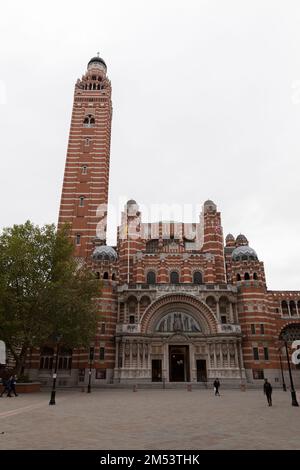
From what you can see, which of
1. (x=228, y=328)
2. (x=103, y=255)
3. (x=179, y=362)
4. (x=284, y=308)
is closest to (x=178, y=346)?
(x=179, y=362)

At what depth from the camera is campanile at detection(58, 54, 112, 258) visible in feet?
173

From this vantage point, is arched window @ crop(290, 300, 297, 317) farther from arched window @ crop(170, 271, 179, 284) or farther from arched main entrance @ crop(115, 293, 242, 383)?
arched window @ crop(170, 271, 179, 284)

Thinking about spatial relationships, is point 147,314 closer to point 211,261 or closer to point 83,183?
point 211,261

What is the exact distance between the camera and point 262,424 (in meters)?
12.6

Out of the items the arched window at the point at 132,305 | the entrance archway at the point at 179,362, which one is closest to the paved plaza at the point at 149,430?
the entrance archway at the point at 179,362

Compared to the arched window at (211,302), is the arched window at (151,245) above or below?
above

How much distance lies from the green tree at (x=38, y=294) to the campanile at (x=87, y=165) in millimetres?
18479

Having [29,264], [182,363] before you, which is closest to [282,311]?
[182,363]

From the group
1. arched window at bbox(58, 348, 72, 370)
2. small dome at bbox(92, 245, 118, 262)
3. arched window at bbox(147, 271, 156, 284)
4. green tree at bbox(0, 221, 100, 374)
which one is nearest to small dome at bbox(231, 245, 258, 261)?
arched window at bbox(147, 271, 156, 284)

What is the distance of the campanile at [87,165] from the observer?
52.8 metres

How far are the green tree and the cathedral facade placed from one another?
576 cm

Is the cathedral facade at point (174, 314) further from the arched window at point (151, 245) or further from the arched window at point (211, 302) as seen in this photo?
the arched window at point (151, 245)

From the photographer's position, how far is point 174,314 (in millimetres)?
43812

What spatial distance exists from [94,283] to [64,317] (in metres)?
4.79
